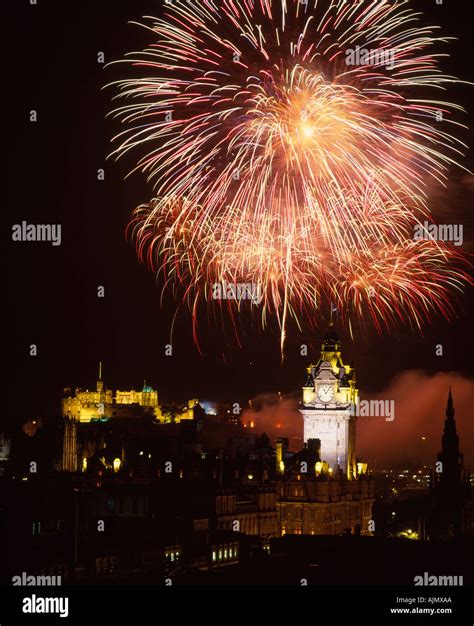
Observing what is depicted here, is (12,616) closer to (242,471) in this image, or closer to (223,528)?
(223,528)

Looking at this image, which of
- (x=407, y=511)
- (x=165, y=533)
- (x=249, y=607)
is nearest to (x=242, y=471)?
(x=165, y=533)

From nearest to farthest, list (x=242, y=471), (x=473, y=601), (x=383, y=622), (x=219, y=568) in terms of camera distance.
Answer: (x=383, y=622)
(x=473, y=601)
(x=219, y=568)
(x=242, y=471)

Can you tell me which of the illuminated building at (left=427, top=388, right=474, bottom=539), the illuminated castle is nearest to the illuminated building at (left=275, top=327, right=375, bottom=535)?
the illuminated building at (left=427, top=388, right=474, bottom=539)

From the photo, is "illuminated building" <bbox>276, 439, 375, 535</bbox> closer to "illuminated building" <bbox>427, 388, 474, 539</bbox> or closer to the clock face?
the clock face

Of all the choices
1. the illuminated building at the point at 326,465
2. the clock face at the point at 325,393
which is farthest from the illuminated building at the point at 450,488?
the clock face at the point at 325,393

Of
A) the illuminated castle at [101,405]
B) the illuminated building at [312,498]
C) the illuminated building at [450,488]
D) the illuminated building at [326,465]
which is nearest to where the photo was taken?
the illuminated building at [312,498]

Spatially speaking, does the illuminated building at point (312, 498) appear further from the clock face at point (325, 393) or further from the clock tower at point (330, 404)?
the clock face at point (325, 393)

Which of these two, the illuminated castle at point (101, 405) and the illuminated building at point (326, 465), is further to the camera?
the illuminated castle at point (101, 405)

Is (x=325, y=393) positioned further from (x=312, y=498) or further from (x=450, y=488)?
(x=450, y=488)
